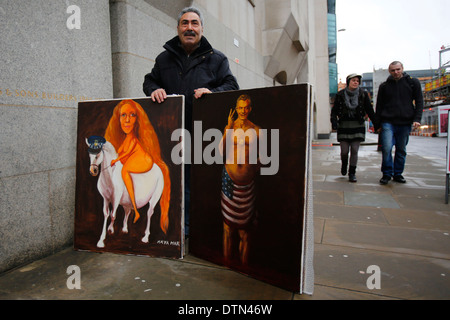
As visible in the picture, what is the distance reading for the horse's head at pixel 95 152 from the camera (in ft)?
8.67

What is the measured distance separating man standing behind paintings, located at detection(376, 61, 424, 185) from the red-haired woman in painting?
437 cm

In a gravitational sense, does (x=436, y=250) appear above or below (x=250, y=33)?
below

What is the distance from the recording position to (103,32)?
3.26 meters

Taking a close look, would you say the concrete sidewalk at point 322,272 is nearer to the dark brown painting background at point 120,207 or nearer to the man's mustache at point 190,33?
the dark brown painting background at point 120,207

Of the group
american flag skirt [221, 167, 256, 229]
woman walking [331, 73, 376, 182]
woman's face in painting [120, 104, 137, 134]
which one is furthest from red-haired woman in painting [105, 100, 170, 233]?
woman walking [331, 73, 376, 182]

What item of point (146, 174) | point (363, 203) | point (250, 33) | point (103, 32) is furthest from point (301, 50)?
point (146, 174)

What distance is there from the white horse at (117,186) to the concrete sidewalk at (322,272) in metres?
0.36

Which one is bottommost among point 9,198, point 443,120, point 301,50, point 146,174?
point 9,198

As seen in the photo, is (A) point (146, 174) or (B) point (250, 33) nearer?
(A) point (146, 174)

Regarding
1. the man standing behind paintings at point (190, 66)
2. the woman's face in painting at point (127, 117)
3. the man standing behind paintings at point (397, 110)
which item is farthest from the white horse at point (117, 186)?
the man standing behind paintings at point (397, 110)
